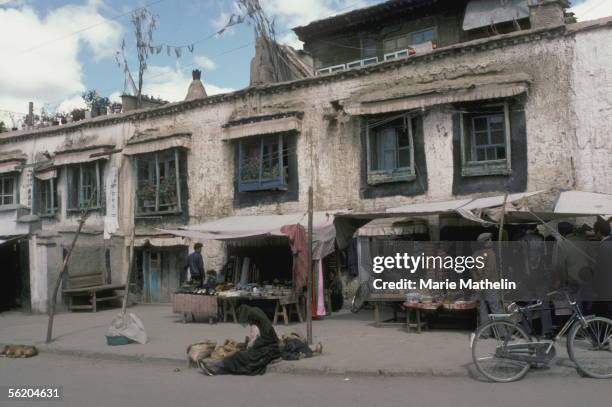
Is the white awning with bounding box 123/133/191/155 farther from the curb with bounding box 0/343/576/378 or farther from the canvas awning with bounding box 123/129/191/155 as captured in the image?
the curb with bounding box 0/343/576/378

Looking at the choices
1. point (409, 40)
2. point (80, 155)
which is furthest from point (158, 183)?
point (409, 40)

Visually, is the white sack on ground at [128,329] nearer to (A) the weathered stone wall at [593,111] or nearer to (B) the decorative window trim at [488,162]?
(B) the decorative window trim at [488,162]

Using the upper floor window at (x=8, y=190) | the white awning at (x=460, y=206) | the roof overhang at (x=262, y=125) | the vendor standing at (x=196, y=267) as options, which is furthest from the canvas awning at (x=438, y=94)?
the upper floor window at (x=8, y=190)

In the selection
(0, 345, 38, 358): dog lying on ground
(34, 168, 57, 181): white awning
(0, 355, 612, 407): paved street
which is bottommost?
(0, 345, 38, 358): dog lying on ground

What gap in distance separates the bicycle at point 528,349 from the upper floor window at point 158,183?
40.1ft

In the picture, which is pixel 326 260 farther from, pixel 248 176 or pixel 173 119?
pixel 173 119

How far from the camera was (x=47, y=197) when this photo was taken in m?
21.0

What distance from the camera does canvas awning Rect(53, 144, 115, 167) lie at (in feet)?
63.1

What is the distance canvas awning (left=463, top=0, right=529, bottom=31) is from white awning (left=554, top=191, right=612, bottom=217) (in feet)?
26.3

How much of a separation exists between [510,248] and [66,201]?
1582cm

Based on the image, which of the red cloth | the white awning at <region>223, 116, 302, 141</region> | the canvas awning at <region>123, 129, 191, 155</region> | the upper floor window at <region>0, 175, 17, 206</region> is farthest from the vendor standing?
the upper floor window at <region>0, 175, 17, 206</region>

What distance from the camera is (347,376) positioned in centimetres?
811

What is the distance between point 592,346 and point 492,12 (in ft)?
41.9

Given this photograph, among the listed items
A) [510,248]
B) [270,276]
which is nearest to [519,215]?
[510,248]
